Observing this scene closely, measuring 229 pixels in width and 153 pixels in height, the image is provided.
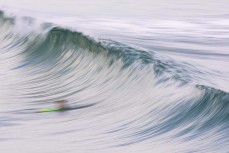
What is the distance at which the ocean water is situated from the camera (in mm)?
9430

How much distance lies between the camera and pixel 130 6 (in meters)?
25.4

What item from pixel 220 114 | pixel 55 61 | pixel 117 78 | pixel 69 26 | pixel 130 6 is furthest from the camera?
pixel 130 6

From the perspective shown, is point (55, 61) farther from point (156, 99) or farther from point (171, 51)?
point (156, 99)

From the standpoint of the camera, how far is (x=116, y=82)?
1283cm

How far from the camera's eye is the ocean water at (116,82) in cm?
943

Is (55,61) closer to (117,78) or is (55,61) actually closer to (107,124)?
(117,78)

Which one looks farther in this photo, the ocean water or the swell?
the swell

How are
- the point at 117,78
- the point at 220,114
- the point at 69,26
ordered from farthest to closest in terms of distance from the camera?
the point at 69,26, the point at 117,78, the point at 220,114

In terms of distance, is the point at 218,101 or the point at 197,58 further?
the point at 197,58

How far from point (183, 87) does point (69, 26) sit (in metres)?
8.59

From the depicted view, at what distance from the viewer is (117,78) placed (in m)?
13.0

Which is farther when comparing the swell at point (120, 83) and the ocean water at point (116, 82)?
the swell at point (120, 83)

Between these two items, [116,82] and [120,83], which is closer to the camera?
[120,83]

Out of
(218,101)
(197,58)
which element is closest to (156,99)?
(218,101)
